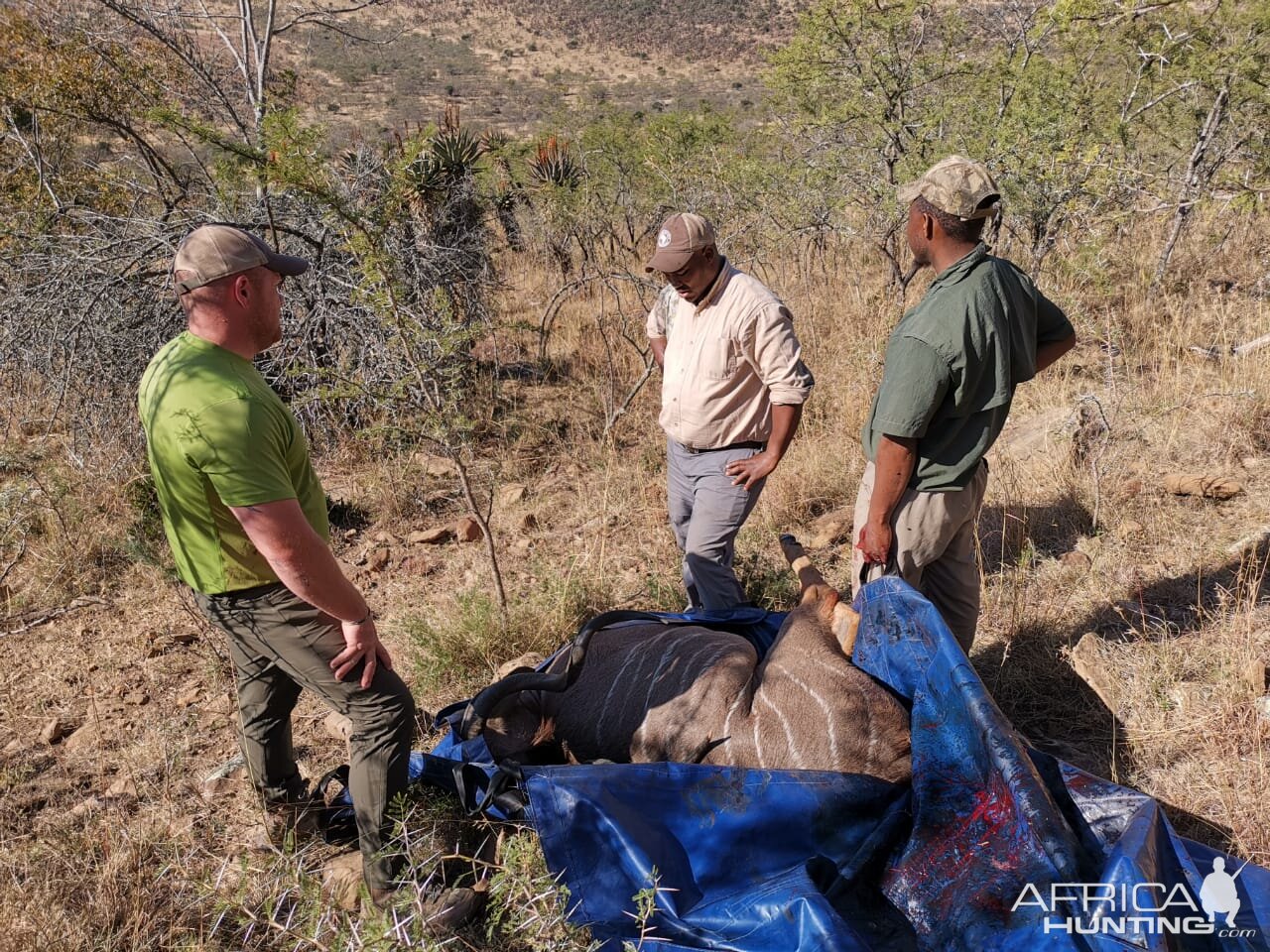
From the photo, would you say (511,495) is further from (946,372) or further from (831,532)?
(946,372)

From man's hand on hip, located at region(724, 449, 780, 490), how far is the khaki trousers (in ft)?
1.36

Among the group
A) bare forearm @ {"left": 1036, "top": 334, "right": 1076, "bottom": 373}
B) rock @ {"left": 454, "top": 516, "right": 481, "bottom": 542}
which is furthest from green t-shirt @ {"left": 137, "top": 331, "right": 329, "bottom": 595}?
rock @ {"left": 454, "top": 516, "right": 481, "bottom": 542}

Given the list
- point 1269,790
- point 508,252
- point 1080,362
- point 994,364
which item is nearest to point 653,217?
point 508,252

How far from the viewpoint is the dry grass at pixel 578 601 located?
98.4 inches

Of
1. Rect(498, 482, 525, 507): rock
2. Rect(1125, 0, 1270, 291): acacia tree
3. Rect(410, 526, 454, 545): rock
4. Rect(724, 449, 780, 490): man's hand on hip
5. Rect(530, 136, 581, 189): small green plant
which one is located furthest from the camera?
Rect(530, 136, 581, 189): small green plant

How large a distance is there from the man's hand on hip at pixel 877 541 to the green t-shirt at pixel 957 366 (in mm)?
172

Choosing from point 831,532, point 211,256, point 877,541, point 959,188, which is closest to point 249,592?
point 211,256

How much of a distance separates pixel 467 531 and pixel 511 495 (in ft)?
1.58

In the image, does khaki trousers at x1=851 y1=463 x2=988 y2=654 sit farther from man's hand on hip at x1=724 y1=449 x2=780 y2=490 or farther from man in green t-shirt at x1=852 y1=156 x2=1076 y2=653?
man's hand on hip at x1=724 y1=449 x2=780 y2=490

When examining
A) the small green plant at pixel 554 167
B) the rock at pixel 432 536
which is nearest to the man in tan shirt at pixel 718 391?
the rock at pixel 432 536

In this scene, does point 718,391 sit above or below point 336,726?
above

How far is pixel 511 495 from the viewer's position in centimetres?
558

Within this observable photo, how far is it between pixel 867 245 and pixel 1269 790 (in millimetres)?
7332

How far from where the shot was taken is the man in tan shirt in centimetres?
329
